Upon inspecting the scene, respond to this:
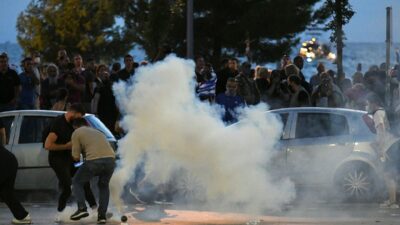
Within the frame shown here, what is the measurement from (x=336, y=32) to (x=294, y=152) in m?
5.58

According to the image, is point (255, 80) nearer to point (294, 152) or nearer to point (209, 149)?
point (294, 152)

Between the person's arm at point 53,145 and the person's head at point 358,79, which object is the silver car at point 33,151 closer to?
the person's arm at point 53,145

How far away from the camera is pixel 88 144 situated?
43.4ft

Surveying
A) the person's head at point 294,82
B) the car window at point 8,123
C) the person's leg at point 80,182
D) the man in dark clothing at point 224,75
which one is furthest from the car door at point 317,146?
the car window at point 8,123

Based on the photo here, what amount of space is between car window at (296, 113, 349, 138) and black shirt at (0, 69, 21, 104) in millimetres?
6108

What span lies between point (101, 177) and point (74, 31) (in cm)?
3595

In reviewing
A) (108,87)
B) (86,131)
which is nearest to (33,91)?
(108,87)

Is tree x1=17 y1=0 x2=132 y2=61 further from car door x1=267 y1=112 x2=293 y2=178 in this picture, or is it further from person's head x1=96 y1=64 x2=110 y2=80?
car door x1=267 y1=112 x2=293 y2=178

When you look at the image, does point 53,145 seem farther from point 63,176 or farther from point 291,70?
point 291,70

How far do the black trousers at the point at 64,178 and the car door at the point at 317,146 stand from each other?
3300 mm

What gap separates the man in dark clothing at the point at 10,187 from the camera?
522 inches

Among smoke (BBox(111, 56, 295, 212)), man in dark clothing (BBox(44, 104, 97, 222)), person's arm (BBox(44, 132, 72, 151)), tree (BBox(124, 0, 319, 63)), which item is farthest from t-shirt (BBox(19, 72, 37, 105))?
tree (BBox(124, 0, 319, 63))

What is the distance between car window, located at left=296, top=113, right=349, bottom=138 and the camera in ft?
52.7

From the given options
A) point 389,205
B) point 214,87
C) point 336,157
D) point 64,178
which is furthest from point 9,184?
point 214,87
